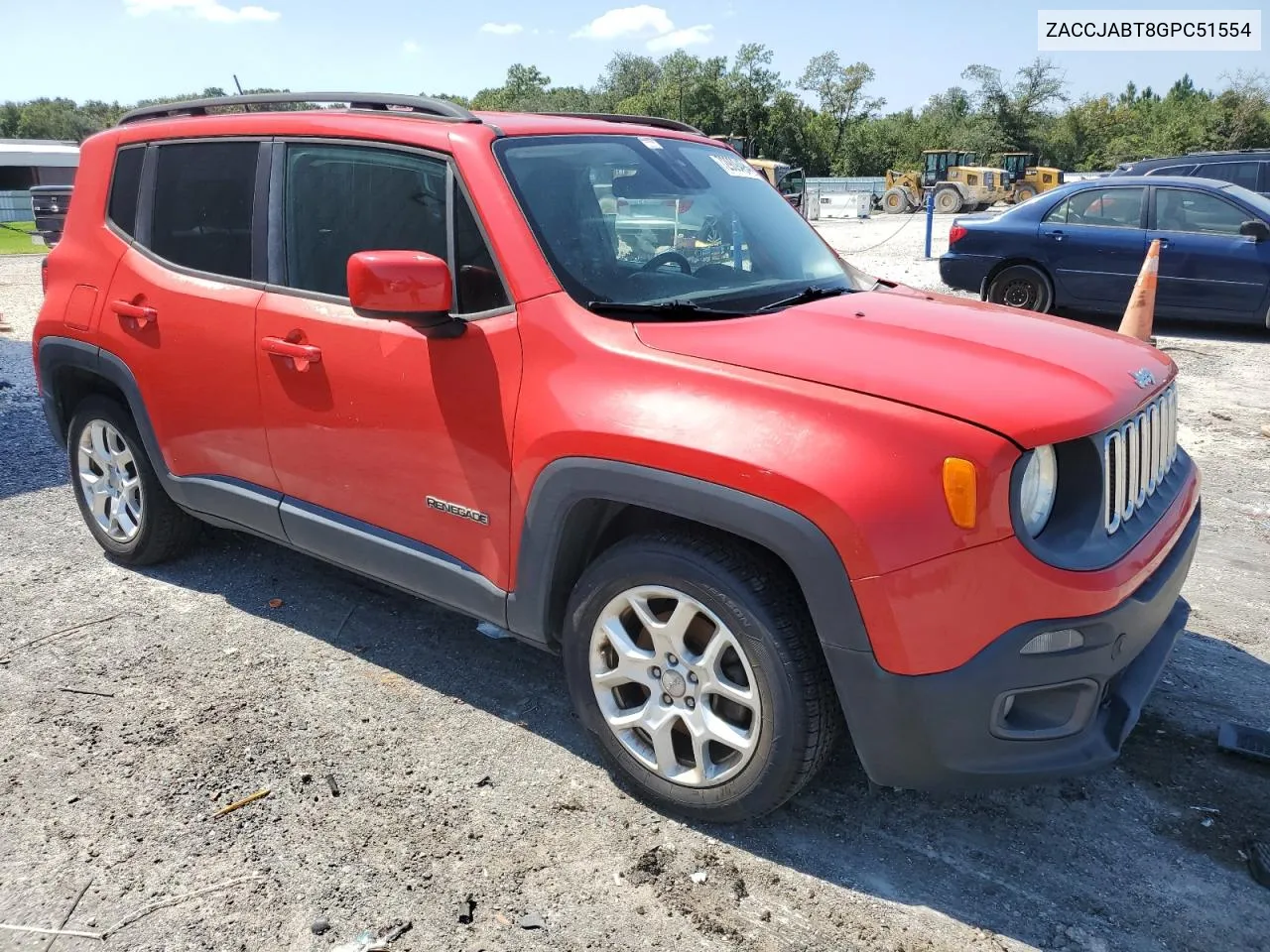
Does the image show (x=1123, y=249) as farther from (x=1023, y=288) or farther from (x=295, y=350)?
(x=295, y=350)

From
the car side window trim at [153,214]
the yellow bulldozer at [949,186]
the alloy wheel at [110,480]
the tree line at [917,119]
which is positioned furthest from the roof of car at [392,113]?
the tree line at [917,119]

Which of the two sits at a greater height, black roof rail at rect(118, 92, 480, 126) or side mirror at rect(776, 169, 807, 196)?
→ side mirror at rect(776, 169, 807, 196)

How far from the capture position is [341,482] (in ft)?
11.1

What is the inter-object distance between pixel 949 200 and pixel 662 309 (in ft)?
110

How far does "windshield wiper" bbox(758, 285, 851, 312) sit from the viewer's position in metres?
3.06

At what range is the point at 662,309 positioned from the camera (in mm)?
2812

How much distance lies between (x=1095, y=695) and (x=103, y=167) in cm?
428

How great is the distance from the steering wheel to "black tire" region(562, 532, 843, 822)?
904 mm

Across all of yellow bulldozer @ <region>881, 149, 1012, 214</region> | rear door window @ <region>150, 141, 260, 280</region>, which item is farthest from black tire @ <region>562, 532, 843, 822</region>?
yellow bulldozer @ <region>881, 149, 1012, 214</region>

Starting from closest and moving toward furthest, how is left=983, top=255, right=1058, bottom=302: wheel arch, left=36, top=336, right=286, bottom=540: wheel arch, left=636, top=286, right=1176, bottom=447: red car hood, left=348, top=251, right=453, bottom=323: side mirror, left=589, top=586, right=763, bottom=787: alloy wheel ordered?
left=636, top=286, right=1176, bottom=447: red car hood
left=589, top=586, right=763, bottom=787: alloy wheel
left=348, top=251, right=453, bottom=323: side mirror
left=36, top=336, right=286, bottom=540: wheel arch
left=983, top=255, right=1058, bottom=302: wheel arch

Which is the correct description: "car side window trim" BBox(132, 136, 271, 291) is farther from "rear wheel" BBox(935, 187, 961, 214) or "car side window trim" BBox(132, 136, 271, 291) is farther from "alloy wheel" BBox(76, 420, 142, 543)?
"rear wheel" BBox(935, 187, 961, 214)

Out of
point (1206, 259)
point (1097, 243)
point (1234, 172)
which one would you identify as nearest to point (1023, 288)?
point (1097, 243)

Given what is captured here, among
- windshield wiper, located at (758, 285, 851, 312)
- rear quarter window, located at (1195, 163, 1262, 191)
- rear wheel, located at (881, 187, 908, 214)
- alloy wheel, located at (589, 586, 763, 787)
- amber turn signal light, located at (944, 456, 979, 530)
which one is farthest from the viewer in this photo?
rear wheel, located at (881, 187, 908, 214)

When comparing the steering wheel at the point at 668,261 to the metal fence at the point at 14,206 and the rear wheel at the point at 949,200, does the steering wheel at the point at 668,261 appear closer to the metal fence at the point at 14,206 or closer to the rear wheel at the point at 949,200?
the rear wheel at the point at 949,200
